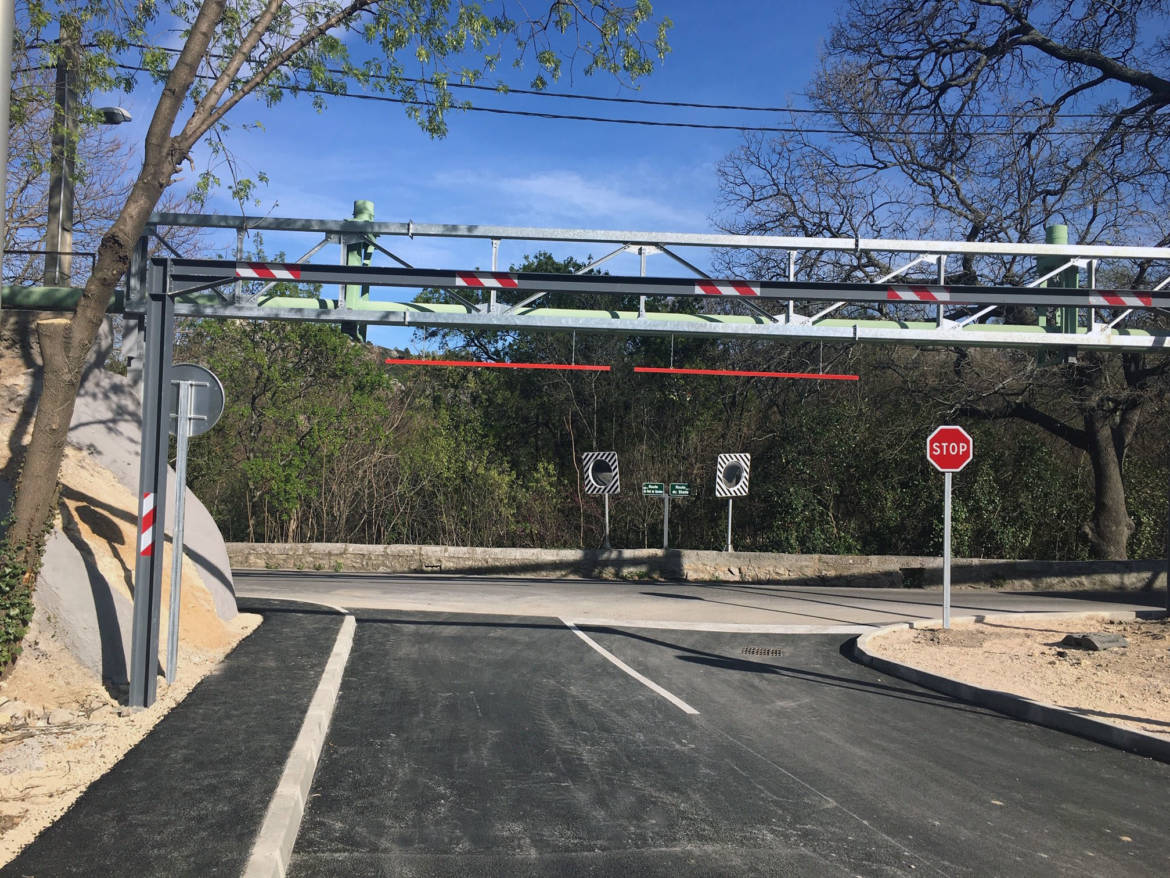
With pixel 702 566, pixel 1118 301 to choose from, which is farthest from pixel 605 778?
pixel 702 566

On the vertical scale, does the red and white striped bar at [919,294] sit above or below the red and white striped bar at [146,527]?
above

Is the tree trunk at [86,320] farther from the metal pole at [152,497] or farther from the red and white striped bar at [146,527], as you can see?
the red and white striped bar at [146,527]

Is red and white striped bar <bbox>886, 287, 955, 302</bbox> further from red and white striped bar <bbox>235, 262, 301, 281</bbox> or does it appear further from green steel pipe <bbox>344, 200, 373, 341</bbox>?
red and white striped bar <bbox>235, 262, 301, 281</bbox>

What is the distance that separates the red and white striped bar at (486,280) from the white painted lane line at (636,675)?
4408 mm

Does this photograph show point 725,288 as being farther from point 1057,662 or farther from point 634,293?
point 1057,662

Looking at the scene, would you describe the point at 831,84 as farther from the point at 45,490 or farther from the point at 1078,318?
the point at 45,490

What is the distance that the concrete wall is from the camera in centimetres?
2062

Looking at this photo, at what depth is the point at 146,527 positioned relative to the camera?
7.54 meters

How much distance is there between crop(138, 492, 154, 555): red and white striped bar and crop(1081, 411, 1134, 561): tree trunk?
818 inches

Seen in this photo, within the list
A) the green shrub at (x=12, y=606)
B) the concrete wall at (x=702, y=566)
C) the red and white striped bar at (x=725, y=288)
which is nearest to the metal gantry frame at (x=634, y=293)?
Answer: the red and white striped bar at (x=725, y=288)

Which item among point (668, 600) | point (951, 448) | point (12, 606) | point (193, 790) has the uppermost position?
point (951, 448)

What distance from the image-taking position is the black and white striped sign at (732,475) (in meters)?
22.8

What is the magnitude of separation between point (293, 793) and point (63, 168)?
8473mm

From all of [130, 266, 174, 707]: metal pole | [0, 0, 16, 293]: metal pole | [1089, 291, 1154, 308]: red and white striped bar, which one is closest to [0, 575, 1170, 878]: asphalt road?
[130, 266, 174, 707]: metal pole
